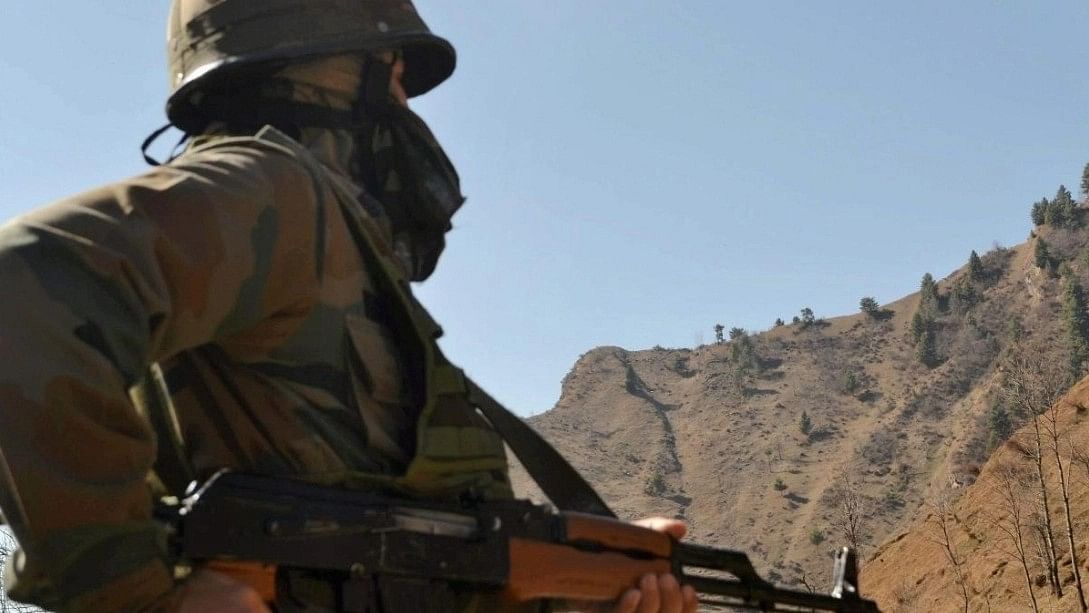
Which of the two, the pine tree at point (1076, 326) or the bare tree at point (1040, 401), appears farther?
the pine tree at point (1076, 326)

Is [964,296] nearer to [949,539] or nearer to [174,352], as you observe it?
[949,539]

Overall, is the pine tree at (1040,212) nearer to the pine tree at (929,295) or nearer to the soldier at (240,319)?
the pine tree at (929,295)

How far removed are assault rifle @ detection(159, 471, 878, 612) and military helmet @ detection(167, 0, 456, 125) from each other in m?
1.06

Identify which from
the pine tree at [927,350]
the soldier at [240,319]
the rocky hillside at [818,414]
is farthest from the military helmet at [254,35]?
the pine tree at [927,350]

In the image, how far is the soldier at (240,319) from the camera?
169cm

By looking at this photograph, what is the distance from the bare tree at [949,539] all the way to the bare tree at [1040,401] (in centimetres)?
293

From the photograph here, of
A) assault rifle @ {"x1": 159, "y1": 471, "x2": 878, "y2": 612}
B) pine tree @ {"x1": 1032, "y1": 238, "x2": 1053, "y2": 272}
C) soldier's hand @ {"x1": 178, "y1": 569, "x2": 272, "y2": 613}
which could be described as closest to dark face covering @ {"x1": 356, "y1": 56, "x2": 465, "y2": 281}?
assault rifle @ {"x1": 159, "y1": 471, "x2": 878, "y2": 612}

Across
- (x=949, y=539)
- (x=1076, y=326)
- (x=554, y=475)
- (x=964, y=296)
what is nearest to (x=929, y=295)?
(x=964, y=296)

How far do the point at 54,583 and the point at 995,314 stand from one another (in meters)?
91.9

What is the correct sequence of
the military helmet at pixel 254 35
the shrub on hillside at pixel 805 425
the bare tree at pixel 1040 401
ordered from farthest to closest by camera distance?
the shrub on hillside at pixel 805 425 < the bare tree at pixel 1040 401 < the military helmet at pixel 254 35

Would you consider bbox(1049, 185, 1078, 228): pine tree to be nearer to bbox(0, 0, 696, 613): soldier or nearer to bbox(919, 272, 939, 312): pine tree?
bbox(919, 272, 939, 312): pine tree

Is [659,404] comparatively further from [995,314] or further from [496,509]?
[496,509]

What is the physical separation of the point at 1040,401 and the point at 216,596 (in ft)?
180

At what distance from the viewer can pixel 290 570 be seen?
2.14 m
